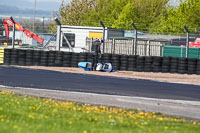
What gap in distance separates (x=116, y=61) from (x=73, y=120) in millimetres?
15403

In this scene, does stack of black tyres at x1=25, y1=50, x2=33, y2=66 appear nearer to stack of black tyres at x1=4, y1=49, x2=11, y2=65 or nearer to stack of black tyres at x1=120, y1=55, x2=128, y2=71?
stack of black tyres at x1=4, y1=49, x2=11, y2=65

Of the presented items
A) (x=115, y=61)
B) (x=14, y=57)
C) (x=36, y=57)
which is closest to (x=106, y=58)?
(x=115, y=61)

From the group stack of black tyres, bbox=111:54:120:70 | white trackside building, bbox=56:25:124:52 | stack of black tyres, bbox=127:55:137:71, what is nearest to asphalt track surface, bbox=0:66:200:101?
stack of black tyres, bbox=127:55:137:71

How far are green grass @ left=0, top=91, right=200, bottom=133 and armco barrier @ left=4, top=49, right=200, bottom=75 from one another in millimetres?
12010

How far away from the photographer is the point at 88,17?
58375 millimetres

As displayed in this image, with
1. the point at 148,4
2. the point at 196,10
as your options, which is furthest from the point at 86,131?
the point at 148,4

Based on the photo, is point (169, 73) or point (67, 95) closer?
point (67, 95)

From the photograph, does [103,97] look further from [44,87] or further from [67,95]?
[44,87]

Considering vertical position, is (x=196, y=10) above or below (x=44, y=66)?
above

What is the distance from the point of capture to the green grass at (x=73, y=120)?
6762mm

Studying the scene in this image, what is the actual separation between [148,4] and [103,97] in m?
53.5

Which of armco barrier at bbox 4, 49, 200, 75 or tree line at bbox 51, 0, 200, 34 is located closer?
armco barrier at bbox 4, 49, 200, 75

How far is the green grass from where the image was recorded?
6762mm

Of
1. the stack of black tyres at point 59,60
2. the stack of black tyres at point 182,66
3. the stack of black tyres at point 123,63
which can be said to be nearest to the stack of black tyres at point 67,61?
the stack of black tyres at point 59,60
